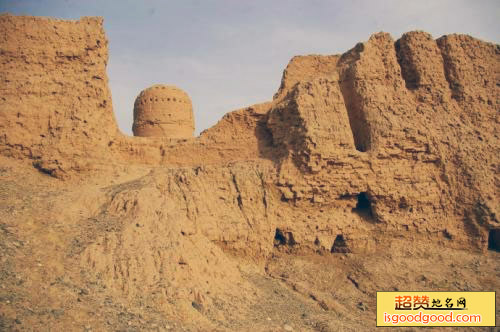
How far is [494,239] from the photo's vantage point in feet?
48.1

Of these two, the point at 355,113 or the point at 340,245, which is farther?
the point at 355,113

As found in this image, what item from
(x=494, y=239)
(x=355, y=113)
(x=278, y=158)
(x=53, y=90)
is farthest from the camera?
(x=355, y=113)

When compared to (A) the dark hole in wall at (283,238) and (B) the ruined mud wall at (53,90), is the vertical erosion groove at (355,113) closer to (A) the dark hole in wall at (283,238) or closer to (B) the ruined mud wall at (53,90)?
(A) the dark hole in wall at (283,238)

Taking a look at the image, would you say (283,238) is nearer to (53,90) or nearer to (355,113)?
(355,113)

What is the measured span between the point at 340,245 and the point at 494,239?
4983mm

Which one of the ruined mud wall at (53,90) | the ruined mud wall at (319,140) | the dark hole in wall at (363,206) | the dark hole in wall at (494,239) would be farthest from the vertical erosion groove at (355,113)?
the ruined mud wall at (53,90)

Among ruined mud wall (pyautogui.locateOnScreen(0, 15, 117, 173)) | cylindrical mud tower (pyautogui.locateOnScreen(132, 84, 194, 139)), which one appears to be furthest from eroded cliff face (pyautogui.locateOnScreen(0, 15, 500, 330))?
cylindrical mud tower (pyautogui.locateOnScreen(132, 84, 194, 139))

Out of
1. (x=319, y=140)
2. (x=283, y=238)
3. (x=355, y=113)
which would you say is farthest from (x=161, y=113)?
(x=283, y=238)

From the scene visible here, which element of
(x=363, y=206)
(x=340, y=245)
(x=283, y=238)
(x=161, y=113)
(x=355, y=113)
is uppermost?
(x=161, y=113)

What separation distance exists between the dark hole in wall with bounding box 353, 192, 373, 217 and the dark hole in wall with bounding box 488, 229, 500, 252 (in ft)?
12.7

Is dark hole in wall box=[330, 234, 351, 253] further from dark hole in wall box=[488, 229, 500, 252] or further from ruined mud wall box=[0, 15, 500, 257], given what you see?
dark hole in wall box=[488, 229, 500, 252]

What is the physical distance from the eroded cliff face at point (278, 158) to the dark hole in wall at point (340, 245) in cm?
4

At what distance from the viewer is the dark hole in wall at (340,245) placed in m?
13.7

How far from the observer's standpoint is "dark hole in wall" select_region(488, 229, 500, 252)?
47.6 ft
